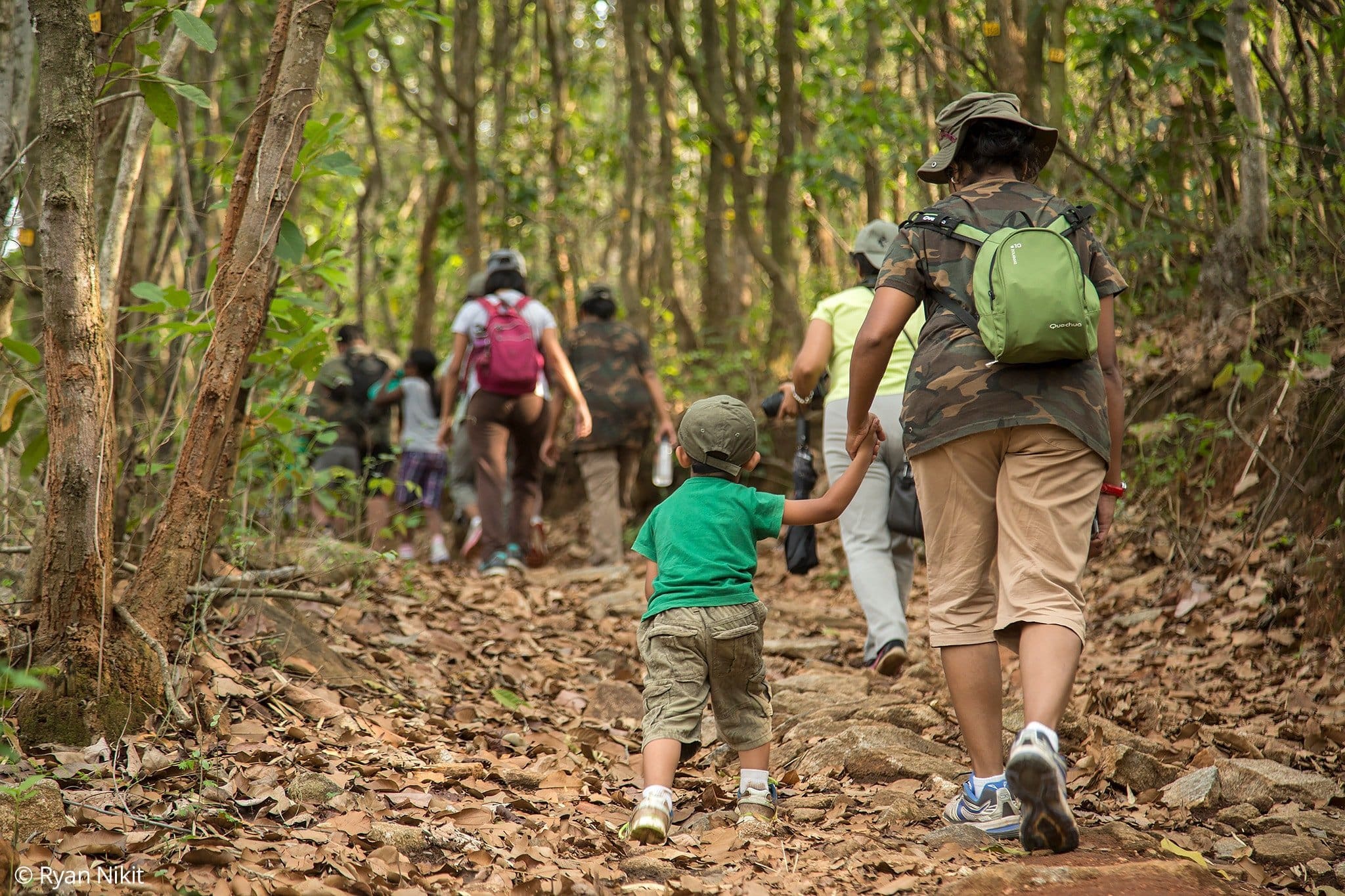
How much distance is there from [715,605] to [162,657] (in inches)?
68.8

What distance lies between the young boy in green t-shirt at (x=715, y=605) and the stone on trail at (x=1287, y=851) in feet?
4.64

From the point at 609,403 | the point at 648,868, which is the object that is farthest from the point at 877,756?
the point at 609,403

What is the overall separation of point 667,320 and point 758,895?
12249mm

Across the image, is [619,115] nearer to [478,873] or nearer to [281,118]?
[281,118]

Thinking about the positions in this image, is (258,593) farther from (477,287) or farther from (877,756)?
(477,287)

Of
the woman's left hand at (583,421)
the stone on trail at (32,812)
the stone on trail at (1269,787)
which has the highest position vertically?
the woman's left hand at (583,421)

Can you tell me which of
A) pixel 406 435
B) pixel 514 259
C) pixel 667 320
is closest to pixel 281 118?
pixel 514 259

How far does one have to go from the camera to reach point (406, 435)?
395 inches

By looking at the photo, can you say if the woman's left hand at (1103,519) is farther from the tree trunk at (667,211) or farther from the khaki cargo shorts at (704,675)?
the tree trunk at (667,211)

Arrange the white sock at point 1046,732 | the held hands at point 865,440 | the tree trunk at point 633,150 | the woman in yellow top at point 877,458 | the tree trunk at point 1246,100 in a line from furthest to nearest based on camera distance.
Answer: the tree trunk at point 633,150, the tree trunk at point 1246,100, the woman in yellow top at point 877,458, the held hands at point 865,440, the white sock at point 1046,732

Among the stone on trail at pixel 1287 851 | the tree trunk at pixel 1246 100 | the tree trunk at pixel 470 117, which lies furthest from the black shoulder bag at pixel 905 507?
the tree trunk at pixel 470 117

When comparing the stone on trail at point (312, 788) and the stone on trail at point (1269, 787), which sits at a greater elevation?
the stone on trail at point (312, 788)

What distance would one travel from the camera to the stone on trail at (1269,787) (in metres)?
3.61

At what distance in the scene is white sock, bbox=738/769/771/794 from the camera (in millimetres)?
3494
